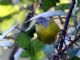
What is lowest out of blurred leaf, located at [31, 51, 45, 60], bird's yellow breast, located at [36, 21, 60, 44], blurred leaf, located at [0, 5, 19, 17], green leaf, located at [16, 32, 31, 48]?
blurred leaf, located at [31, 51, 45, 60]

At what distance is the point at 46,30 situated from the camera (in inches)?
23.2

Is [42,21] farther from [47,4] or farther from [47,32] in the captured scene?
[47,4]

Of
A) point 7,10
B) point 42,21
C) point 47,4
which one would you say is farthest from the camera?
point 7,10

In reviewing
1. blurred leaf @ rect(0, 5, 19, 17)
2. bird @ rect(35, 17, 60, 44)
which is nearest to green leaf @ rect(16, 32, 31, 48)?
bird @ rect(35, 17, 60, 44)

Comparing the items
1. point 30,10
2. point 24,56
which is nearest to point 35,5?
point 30,10

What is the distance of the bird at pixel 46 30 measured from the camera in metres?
0.59

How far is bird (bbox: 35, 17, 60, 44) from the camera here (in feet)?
1.93

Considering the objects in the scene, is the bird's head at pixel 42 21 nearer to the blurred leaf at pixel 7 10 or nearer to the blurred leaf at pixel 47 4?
the blurred leaf at pixel 47 4

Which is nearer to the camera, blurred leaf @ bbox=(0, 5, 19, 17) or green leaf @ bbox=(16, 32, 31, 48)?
green leaf @ bbox=(16, 32, 31, 48)

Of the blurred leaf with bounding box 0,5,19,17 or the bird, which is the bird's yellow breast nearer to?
the bird

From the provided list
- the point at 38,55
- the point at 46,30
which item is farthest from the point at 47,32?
the point at 38,55

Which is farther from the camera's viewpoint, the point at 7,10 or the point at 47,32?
the point at 7,10

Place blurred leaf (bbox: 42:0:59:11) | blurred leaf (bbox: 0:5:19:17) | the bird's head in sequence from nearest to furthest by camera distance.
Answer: the bird's head < blurred leaf (bbox: 42:0:59:11) < blurred leaf (bbox: 0:5:19:17)

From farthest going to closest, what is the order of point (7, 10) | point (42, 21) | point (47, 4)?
point (7, 10)
point (47, 4)
point (42, 21)
